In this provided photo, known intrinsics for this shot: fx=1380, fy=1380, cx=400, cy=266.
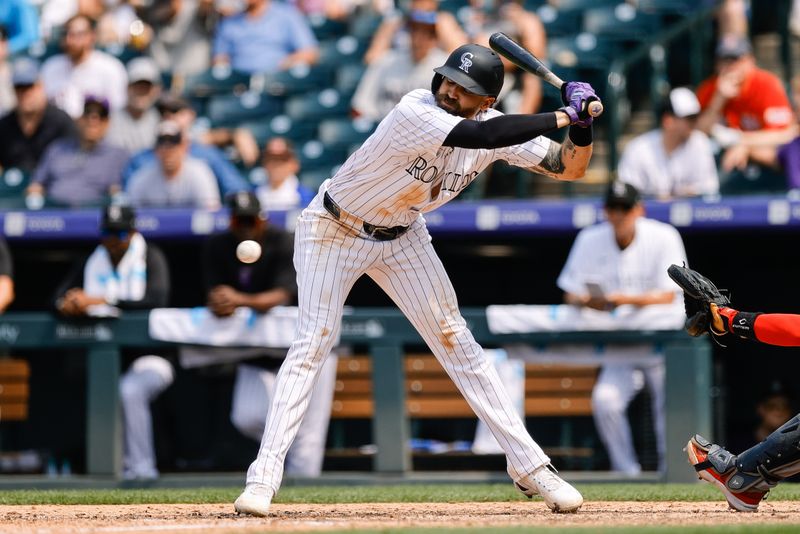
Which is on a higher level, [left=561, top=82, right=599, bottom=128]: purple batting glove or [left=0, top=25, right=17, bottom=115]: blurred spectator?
[left=0, top=25, right=17, bottom=115]: blurred spectator

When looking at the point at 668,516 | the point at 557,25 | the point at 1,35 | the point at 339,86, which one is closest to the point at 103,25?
the point at 1,35

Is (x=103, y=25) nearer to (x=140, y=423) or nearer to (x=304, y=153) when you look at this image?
(x=304, y=153)

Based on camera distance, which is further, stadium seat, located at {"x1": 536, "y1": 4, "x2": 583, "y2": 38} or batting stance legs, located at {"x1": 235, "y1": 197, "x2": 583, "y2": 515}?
stadium seat, located at {"x1": 536, "y1": 4, "x2": 583, "y2": 38}

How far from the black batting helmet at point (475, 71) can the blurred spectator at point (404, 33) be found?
4.20m

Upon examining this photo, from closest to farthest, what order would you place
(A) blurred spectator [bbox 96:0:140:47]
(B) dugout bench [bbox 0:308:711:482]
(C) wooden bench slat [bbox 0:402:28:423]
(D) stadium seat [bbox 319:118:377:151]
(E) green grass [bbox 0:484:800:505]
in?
1. (E) green grass [bbox 0:484:800:505]
2. (B) dugout bench [bbox 0:308:711:482]
3. (C) wooden bench slat [bbox 0:402:28:423]
4. (D) stadium seat [bbox 319:118:377:151]
5. (A) blurred spectator [bbox 96:0:140:47]

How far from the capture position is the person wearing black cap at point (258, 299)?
7.07m

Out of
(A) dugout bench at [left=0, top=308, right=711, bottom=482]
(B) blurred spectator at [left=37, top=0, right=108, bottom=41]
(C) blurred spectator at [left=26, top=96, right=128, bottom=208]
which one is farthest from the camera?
(B) blurred spectator at [left=37, top=0, right=108, bottom=41]

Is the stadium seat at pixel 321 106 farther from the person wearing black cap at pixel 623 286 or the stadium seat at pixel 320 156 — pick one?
the person wearing black cap at pixel 623 286

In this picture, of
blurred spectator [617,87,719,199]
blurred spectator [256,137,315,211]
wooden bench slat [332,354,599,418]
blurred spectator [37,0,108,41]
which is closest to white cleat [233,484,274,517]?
wooden bench slat [332,354,599,418]

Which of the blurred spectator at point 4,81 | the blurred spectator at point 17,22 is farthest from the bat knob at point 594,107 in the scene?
the blurred spectator at point 17,22

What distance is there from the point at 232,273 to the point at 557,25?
3305 millimetres

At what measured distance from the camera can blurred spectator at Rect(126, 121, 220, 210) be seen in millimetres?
8398

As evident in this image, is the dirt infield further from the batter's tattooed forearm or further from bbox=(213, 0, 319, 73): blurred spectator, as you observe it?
bbox=(213, 0, 319, 73): blurred spectator

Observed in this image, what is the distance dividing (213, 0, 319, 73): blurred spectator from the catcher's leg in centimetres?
597
